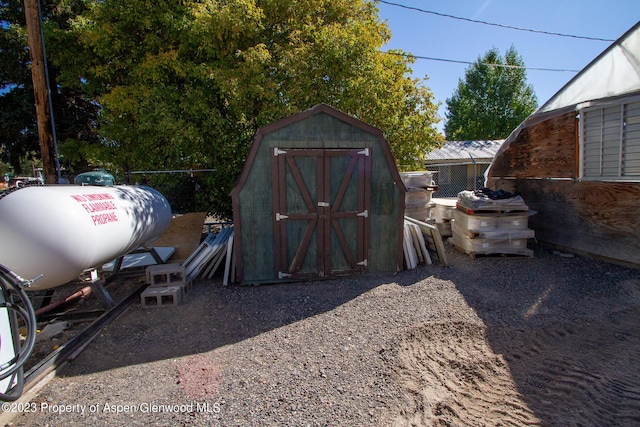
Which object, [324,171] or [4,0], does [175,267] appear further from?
[4,0]

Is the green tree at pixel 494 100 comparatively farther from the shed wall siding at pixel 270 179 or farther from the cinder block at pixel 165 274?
the cinder block at pixel 165 274

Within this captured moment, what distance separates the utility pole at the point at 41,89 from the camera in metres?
7.35

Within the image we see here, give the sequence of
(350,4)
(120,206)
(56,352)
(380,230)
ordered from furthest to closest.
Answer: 1. (350,4)
2. (380,230)
3. (120,206)
4. (56,352)

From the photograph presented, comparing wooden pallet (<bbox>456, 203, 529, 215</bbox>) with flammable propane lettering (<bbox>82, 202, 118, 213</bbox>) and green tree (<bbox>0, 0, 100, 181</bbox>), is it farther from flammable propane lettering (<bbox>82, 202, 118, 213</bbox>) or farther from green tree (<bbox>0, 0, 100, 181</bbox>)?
green tree (<bbox>0, 0, 100, 181</bbox>)

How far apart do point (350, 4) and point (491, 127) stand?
23.6m

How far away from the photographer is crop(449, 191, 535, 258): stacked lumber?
7.18 m

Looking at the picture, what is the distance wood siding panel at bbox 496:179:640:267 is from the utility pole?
1143 cm

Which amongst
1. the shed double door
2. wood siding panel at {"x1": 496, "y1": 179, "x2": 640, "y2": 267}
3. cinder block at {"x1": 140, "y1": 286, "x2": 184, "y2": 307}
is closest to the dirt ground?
cinder block at {"x1": 140, "y1": 286, "x2": 184, "y2": 307}

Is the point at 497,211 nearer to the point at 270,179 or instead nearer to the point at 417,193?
the point at 417,193

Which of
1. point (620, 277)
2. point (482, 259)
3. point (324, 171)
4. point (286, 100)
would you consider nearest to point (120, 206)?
point (324, 171)

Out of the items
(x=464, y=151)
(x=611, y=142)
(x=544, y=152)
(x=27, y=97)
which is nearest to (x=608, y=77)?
(x=611, y=142)

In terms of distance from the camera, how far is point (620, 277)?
596cm

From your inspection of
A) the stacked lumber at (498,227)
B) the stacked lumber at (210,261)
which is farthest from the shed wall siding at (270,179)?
the stacked lumber at (498,227)

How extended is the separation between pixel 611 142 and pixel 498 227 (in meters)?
2.42
